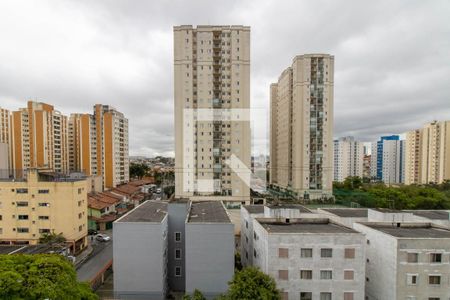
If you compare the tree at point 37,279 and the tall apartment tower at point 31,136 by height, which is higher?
the tall apartment tower at point 31,136

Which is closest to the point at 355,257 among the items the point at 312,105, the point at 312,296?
the point at 312,296

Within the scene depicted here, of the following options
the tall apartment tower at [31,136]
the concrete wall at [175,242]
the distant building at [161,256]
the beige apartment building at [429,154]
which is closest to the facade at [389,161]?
the beige apartment building at [429,154]

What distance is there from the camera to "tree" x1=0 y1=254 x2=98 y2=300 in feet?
32.1

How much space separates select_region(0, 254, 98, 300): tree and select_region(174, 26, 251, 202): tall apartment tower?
69.7 ft

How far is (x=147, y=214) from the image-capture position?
16.5m

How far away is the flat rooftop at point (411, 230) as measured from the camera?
13.2 meters

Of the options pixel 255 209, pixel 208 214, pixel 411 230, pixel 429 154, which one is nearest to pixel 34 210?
pixel 208 214

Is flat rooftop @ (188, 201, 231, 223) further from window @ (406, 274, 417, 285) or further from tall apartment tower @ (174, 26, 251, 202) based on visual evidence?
tall apartment tower @ (174, 26, 251, 202)

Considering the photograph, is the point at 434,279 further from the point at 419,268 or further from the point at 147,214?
the point at 147,214

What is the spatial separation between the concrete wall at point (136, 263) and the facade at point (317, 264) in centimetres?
685

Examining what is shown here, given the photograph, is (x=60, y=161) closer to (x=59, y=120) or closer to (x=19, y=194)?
(x=59, y=120)

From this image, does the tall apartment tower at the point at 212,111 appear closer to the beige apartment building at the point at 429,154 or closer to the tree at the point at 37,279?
the tree at the point at 37,279

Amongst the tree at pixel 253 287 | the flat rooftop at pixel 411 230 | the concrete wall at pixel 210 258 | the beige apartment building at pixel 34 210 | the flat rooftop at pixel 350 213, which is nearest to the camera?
the tree at pixel 253 287

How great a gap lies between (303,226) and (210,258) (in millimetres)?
6272
